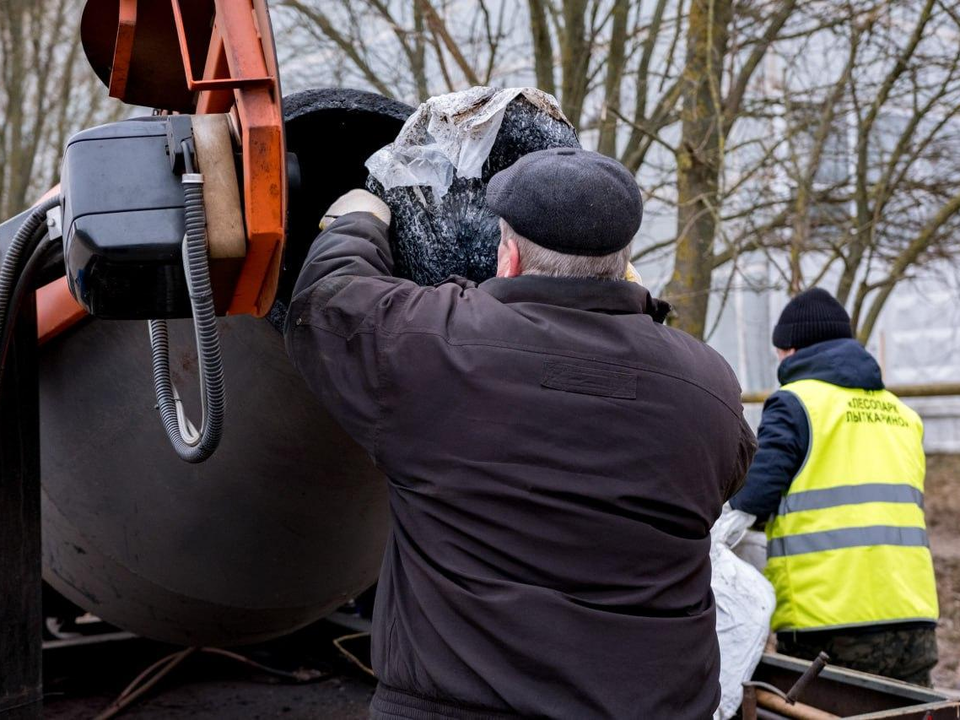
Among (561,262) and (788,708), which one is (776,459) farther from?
(561,262)

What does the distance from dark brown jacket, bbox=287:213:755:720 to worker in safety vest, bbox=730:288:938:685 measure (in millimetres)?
1553

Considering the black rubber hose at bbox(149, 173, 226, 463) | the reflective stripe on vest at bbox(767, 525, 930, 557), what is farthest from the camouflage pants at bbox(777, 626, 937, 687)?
the black rubber hose at bbox(149, 173, 226, 463)

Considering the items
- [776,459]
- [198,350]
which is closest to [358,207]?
[198,350]

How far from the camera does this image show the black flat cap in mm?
1515

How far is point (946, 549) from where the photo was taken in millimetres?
7039

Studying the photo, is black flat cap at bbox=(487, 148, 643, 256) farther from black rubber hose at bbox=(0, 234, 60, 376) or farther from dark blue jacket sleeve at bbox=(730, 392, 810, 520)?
dark blue jacket sleeve at bbox=(730, 392, 810, 520)

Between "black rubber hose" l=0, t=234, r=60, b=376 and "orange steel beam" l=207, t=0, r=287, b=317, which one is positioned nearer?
"orange steel beam" l=207, t=0, r=287, b=317

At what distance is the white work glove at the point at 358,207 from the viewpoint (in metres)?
1.77

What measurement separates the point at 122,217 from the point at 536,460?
677mm

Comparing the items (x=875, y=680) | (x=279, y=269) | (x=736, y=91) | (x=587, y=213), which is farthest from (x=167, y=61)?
(x=736, y=91)

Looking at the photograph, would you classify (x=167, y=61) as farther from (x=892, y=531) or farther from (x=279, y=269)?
(x=892, y=531)

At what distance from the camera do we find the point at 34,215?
1752 mm

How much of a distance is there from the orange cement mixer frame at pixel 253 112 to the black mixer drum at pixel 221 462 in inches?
14.2

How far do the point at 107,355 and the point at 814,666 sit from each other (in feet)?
5.58
